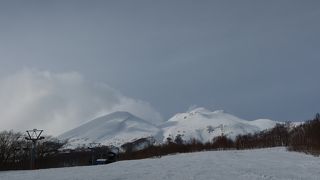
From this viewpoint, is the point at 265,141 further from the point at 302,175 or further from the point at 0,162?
the point at 302,175

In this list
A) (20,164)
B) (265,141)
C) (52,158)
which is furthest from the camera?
(265,141)

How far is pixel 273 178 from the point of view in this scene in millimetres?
27359

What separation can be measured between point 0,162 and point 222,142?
56.2m

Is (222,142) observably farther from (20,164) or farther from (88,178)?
(88,178)

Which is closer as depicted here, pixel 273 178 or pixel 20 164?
pixel 273 178

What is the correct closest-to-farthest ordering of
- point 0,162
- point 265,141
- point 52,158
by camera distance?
point 0,162 → point 52,158 → point 265,141

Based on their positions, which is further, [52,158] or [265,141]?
[265,141]

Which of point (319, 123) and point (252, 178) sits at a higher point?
point (319, 123)

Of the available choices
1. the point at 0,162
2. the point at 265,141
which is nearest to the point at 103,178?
the point at 0,162

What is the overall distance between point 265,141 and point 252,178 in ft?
422

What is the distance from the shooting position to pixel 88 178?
94.4 feet

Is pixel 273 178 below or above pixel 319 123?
below

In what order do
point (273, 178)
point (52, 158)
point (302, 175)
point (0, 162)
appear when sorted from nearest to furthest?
1. point (273, 178)
2. point (302, 175)
3. point (0, 162)
4. point (52, 158)

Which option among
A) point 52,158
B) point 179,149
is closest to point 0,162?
point 52,158
